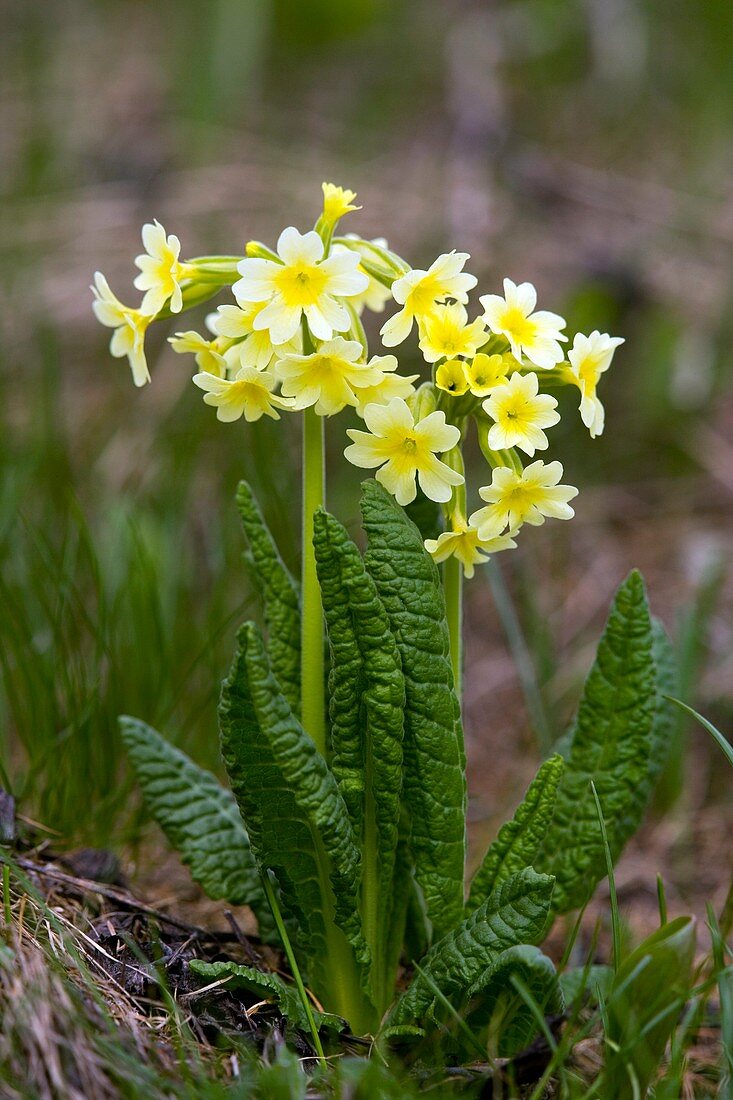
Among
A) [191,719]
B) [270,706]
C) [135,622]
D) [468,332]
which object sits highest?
[468,332]

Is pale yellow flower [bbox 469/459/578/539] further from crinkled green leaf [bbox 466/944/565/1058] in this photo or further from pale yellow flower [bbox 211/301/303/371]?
crinkled green leaf [bbox 466/944/565/1058]

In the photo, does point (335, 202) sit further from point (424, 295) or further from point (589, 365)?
point (589, 365)

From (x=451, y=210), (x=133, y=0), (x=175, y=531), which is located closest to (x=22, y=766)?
(x=175, y=531)

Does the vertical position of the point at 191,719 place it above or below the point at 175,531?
below

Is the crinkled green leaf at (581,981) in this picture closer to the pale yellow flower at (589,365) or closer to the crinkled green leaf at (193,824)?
the crinkled green leaf at (193,824)

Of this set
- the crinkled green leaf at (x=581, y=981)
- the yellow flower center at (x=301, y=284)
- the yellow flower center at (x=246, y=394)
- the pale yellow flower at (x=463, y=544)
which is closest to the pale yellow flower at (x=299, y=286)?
the yellow flower center at (x=301, y=284)

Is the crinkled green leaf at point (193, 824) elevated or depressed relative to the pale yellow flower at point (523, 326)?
depressed

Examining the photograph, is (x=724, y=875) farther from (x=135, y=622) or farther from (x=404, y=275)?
(x=404, y=275)

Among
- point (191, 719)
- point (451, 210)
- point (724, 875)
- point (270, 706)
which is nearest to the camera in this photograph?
point (270, 706)
